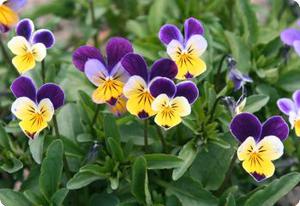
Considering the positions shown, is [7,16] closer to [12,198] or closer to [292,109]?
[12,198]

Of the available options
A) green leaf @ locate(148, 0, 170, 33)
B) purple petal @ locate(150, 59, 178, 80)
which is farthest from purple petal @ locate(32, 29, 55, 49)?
green leaf @ locate(148, 0, 170, 33)

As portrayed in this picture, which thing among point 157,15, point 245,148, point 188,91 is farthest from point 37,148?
point 157,15

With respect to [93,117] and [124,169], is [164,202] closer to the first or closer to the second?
[124,169]

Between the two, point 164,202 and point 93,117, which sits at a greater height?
point 93,117

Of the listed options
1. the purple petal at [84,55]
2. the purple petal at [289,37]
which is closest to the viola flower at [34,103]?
the purple petal at [84,55]

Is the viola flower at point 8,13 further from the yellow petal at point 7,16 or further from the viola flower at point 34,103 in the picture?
the viola flower at point 34,103

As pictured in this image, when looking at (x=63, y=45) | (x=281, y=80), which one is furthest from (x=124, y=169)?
(x=63, y=45)

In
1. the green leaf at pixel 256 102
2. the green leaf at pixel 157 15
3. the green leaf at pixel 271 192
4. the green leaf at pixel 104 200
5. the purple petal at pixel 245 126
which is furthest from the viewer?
the green leaf at pixel 157 15
